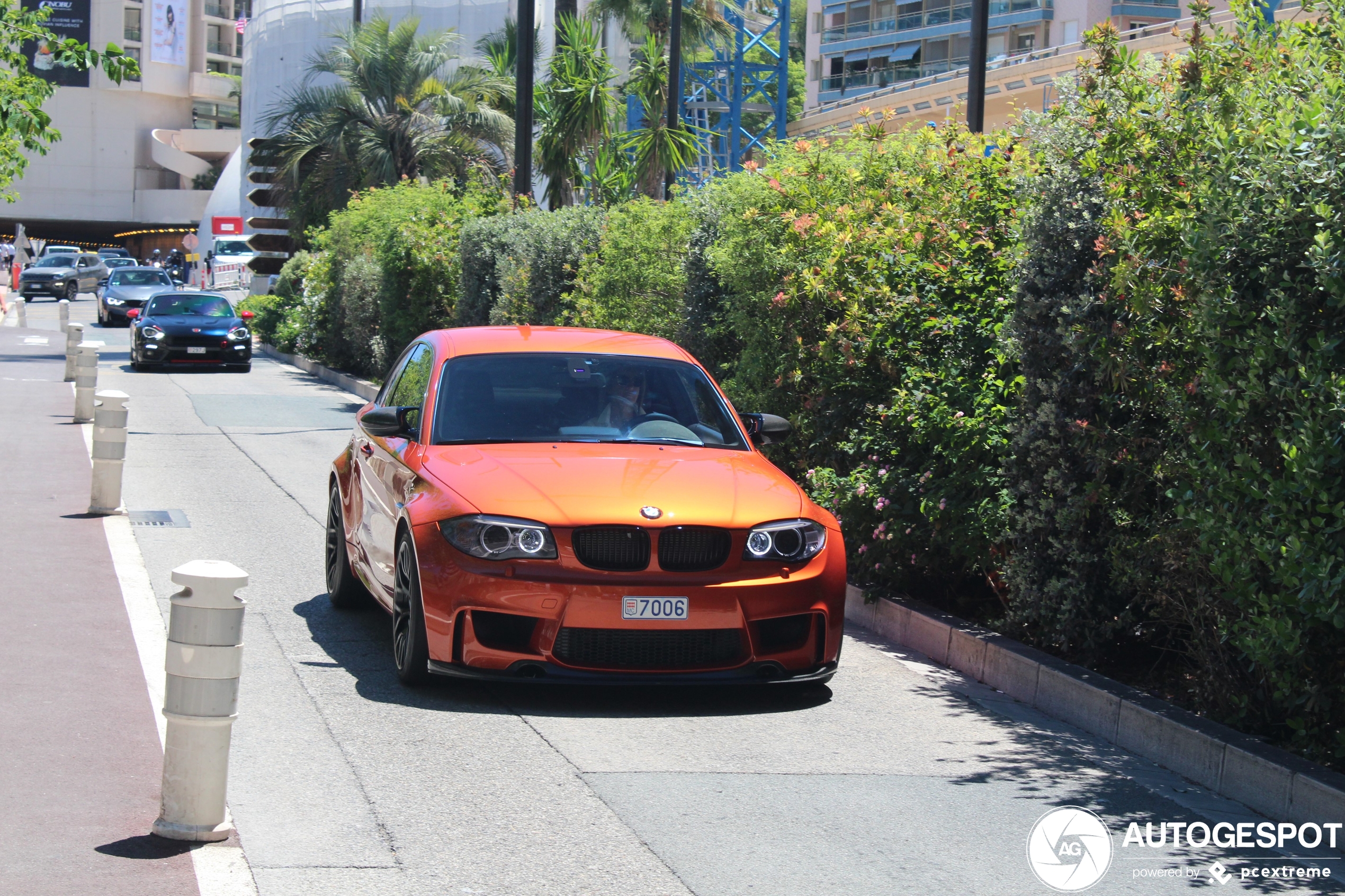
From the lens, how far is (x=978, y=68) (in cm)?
1408

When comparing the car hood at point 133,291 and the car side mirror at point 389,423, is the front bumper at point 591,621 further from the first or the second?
the car hood at point 133,291

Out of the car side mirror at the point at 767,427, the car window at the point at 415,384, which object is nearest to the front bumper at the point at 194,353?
the car window at the point at 415,384

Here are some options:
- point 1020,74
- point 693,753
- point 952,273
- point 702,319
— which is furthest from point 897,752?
point 1020,74

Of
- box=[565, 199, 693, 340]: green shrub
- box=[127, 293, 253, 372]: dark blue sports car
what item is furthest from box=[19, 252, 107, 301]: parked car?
box=[565, 199, 693, 340]: green shrub

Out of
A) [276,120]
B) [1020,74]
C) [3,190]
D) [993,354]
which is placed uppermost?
[1020,74]

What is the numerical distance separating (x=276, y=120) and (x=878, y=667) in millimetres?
30448

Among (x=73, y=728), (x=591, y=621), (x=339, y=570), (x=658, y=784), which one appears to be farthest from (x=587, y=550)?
(x=339, y=570)

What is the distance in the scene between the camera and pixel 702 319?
13.0 m

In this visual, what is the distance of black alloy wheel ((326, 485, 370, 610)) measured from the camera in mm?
8500

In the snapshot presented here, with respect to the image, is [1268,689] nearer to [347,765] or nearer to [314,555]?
[347,765]

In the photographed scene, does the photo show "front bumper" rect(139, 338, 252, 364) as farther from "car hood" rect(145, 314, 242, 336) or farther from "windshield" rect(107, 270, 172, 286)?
"windshield" rect(107, 270, 172, 286)

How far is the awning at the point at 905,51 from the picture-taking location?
78.8 meters

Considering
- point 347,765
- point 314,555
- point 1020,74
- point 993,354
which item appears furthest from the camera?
point 1020,74

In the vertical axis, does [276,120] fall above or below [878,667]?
above
